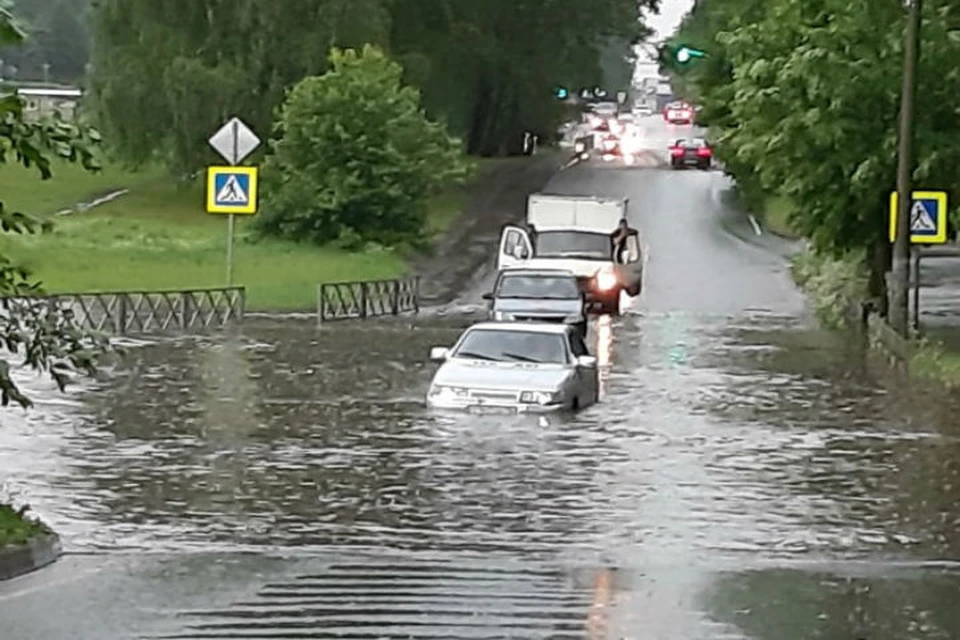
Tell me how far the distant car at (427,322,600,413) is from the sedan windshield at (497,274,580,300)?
38.7ft

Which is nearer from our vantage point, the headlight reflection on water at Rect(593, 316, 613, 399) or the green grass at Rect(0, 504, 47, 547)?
the green grass at Rect(0, 504, 47, 547)

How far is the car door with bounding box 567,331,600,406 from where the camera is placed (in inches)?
1063

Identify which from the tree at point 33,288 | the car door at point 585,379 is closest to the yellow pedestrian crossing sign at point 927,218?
the car door at point 585,379

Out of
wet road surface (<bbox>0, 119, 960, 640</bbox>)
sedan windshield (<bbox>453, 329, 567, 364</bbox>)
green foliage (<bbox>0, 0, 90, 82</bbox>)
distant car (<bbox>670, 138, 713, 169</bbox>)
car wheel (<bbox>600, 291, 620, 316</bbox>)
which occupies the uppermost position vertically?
green foliage (<bbox>0, 0, 90, 82</bbox>)

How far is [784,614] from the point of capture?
12.1 metres

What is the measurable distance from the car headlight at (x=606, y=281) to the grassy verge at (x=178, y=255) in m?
6.67

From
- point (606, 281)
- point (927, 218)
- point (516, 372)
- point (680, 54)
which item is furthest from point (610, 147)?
point (516, 372)

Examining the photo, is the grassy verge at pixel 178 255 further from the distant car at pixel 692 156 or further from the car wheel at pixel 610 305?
the distant car at pixel 692 156

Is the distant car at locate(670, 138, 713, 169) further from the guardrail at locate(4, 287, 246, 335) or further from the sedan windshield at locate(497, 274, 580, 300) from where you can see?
the sedan windshield at locate(497, 274, 580, 300)

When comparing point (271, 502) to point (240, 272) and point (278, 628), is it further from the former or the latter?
point (240, 272)

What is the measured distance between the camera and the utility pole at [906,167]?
36.1 m

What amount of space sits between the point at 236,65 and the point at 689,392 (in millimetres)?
35615

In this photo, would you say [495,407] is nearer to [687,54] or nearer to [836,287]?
[836,287]

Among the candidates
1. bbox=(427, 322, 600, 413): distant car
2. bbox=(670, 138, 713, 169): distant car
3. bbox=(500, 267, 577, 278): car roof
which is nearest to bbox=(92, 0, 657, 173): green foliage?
bbox=(500, 267, 577, 278): car roof
